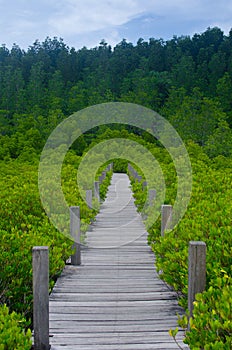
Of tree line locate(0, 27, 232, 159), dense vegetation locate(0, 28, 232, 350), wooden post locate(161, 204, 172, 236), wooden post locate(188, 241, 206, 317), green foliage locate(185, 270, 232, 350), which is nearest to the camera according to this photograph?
green foliage locate(185, 270, 232, 350)

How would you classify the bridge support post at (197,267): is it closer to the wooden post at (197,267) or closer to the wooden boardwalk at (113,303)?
the wooden post at (197,267)

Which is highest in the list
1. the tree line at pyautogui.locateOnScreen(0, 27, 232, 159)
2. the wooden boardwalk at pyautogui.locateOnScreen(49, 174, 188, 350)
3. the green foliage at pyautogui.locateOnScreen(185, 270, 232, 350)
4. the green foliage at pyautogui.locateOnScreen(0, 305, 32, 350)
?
the tree line at pyautogui.locateOnScreen(0, 27, 232, 159)

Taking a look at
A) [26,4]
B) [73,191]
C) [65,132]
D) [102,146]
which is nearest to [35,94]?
[65,132]

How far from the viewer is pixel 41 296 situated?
402 cm

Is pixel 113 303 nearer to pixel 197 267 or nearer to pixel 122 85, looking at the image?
pixel 197 267

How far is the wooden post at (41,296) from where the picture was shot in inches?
155

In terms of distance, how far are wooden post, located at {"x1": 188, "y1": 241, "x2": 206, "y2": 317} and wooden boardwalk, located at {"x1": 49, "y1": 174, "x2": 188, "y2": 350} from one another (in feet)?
2.01

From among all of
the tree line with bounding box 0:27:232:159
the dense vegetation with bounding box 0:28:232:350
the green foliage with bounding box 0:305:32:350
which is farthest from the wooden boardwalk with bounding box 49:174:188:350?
the tree line with bounding box 0:27:232:159

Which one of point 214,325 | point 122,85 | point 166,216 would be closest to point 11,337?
point 214,325

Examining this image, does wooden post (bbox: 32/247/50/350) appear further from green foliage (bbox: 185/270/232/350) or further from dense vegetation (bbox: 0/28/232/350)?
green foliage (bbox: 185/270/232/350)

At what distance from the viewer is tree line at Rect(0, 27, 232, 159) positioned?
33312mm

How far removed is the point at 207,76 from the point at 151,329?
5743 centimetres

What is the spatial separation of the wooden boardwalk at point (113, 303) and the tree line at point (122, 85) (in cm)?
1840

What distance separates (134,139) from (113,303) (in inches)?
1120
